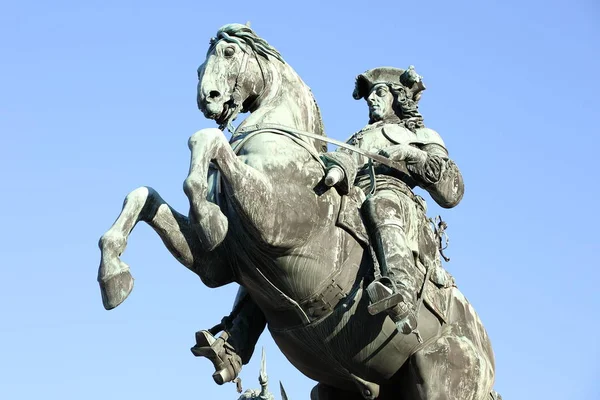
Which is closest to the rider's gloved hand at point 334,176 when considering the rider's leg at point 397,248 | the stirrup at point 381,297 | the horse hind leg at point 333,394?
the rider's leg at point 397,248

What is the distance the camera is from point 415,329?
10.9 m

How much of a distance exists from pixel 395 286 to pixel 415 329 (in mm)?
421

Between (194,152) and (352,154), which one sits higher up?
(352,154)

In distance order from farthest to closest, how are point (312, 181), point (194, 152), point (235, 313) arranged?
point (235, 313)
point (312, 181)
point (194, 152)

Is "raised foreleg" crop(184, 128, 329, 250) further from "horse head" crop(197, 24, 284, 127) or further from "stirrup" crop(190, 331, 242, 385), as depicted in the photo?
"stirrup" crop(190, 331, 242, 385)

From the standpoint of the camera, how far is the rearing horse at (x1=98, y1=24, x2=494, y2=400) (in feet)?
34.4

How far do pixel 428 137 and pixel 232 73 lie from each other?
6.75 ft

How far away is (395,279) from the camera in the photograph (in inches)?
428

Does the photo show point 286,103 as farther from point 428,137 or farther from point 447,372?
point 447,372

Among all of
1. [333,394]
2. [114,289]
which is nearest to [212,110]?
[114,289]

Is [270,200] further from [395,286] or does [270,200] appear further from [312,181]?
[395,286]

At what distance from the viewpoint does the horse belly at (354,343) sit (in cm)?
1113

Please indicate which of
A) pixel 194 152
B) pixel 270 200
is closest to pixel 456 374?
pixel 270 200

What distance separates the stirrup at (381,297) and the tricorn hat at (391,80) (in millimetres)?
2633
